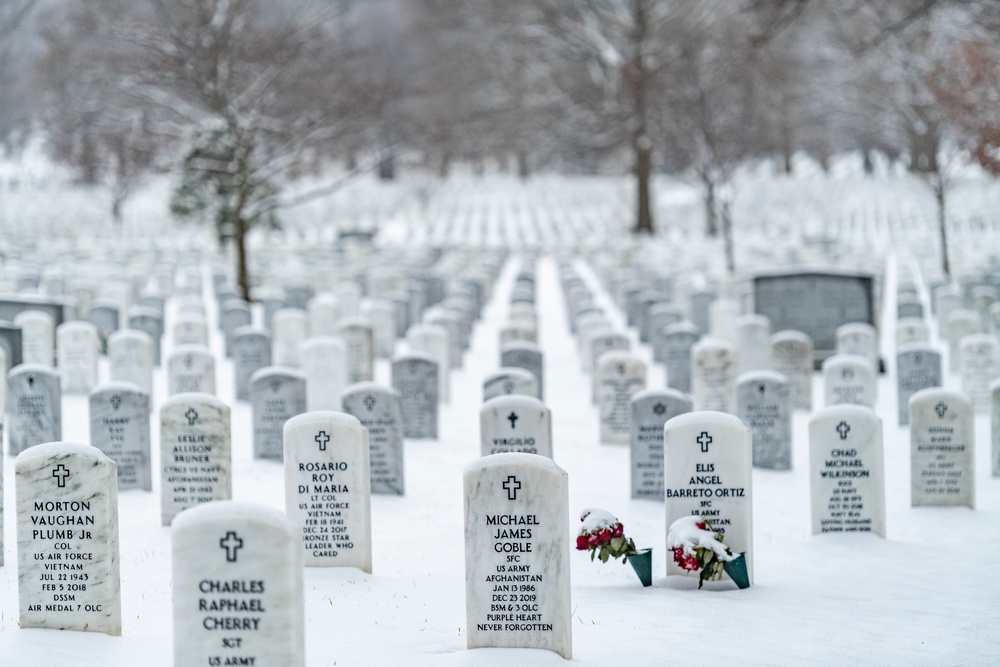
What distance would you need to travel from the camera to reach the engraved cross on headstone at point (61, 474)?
6.33 meters

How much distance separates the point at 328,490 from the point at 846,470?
326 centimetres

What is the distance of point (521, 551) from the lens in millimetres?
6129

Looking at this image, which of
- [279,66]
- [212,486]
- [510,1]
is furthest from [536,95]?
[212,486]

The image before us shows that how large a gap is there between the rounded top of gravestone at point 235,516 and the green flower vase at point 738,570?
3008mm

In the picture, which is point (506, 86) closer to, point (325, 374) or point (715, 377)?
point (325, 374)

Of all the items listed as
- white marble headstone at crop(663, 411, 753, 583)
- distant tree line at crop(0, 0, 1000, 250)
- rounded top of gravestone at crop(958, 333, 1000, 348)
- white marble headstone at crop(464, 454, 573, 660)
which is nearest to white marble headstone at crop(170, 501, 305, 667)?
white marble headstone at crop(464, 454, 573, 660)

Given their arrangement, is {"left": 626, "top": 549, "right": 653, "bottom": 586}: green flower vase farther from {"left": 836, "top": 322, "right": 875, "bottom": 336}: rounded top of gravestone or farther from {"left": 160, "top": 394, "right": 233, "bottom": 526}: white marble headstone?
{"left": 836, "top": 322, "right": 875, "bottom": 336}: rounded top of gravestone

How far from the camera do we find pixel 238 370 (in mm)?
14320

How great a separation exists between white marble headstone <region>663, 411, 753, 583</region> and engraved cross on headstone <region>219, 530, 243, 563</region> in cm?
294

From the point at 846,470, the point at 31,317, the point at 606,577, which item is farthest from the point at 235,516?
the point at 31,317

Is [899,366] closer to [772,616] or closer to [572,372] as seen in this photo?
Answer: [572,372]

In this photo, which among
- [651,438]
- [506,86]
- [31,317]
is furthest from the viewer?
[506,86]

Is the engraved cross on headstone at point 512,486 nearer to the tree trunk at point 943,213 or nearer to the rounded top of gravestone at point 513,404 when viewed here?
the rounded top of gravestone at point 513,404

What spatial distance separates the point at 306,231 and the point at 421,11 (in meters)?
7.98
